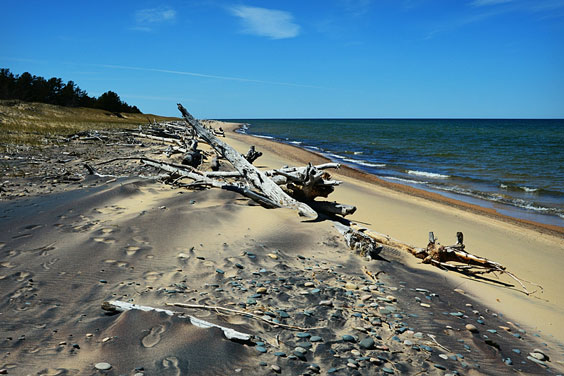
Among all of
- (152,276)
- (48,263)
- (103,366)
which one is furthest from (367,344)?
(48,263)

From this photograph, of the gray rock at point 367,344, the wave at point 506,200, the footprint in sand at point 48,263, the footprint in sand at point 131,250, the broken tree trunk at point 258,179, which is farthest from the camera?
the wave at point 506,200

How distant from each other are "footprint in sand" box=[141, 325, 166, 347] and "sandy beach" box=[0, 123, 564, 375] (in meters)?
0.01

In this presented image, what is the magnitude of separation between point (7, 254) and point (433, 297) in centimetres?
565

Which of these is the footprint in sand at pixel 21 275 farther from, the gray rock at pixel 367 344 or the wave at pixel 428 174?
the wave at pixel 428 174

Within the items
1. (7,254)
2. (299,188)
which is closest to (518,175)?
→ (299,188)

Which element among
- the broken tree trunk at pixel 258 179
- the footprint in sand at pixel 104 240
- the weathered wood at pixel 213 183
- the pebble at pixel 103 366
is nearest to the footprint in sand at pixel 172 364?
the pebble at pixel 103 366

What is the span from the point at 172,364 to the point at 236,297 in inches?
47.0

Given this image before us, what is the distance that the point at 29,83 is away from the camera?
48938 mm

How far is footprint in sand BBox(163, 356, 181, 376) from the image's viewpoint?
244cm

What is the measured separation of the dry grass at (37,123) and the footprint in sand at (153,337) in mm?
14914

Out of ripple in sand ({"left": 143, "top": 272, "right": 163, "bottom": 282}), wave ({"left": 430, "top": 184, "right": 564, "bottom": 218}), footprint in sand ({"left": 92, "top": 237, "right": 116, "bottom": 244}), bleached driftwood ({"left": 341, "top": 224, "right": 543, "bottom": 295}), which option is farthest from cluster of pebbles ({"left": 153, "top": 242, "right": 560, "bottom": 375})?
wave ({"left": 430, "top": 184, "right": 564, "bottom": 218})

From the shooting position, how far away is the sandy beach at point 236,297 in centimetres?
272

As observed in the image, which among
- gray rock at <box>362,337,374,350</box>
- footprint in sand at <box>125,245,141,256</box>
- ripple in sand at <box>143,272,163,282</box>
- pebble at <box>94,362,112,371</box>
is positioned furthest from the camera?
footprint in sand at <box>125,245,141,256</box>

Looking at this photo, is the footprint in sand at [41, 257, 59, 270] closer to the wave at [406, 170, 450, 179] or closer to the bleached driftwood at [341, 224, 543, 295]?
the bleached driftwood at [341, 224, 543, 295]
